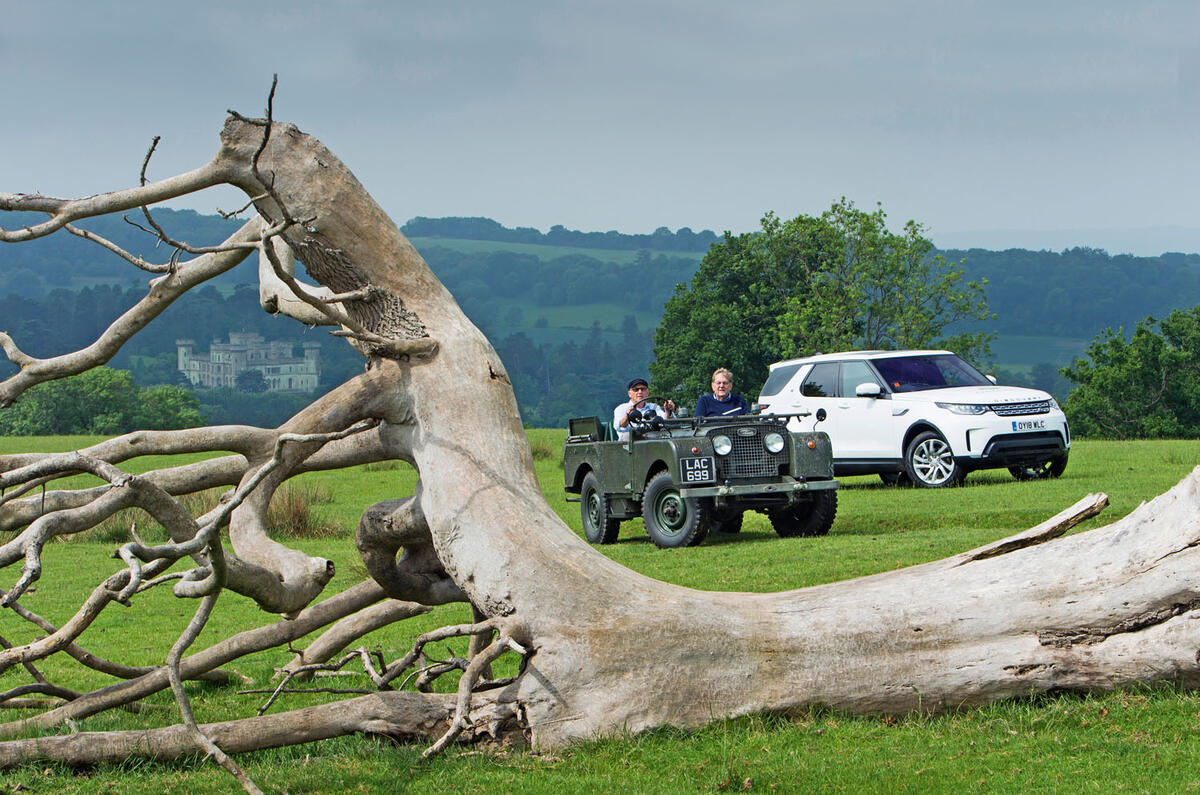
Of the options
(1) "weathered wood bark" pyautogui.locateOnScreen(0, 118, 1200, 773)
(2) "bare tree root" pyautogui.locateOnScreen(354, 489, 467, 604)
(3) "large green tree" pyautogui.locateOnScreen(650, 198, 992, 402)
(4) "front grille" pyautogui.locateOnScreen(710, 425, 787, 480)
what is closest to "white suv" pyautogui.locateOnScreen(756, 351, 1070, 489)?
(4) "front grille" pyautogui.locateOnScreen(710, 425, 787, 480)

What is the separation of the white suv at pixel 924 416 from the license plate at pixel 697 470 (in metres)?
4.31

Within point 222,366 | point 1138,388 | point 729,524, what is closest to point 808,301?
point 1138,388

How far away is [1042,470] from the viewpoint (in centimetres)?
2050

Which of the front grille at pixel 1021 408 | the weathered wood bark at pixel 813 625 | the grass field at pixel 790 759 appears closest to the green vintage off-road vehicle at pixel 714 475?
the front grille at pixel 1021 408

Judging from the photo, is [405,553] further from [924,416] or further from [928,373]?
[928,373]

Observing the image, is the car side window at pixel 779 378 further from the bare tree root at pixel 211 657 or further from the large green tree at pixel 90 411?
the large green tree at pixel 90 411

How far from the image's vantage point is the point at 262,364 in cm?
19875

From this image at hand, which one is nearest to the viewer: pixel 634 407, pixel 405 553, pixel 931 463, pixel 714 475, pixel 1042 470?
pixel 405 553

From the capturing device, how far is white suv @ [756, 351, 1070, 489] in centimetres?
1906

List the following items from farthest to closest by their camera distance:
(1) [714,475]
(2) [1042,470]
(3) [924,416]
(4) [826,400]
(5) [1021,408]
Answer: (4) [826,400], (2) [1042,470], (3) [924,416], (5) [1021,408], (1) [714,475]

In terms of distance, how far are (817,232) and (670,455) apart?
55823mm

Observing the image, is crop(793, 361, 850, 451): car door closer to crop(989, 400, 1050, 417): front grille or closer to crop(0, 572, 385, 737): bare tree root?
crop(989, 400, 1050, 417): front grille

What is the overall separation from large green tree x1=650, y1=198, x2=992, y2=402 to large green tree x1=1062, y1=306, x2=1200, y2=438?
5.35 m

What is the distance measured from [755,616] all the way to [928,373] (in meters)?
15.0
